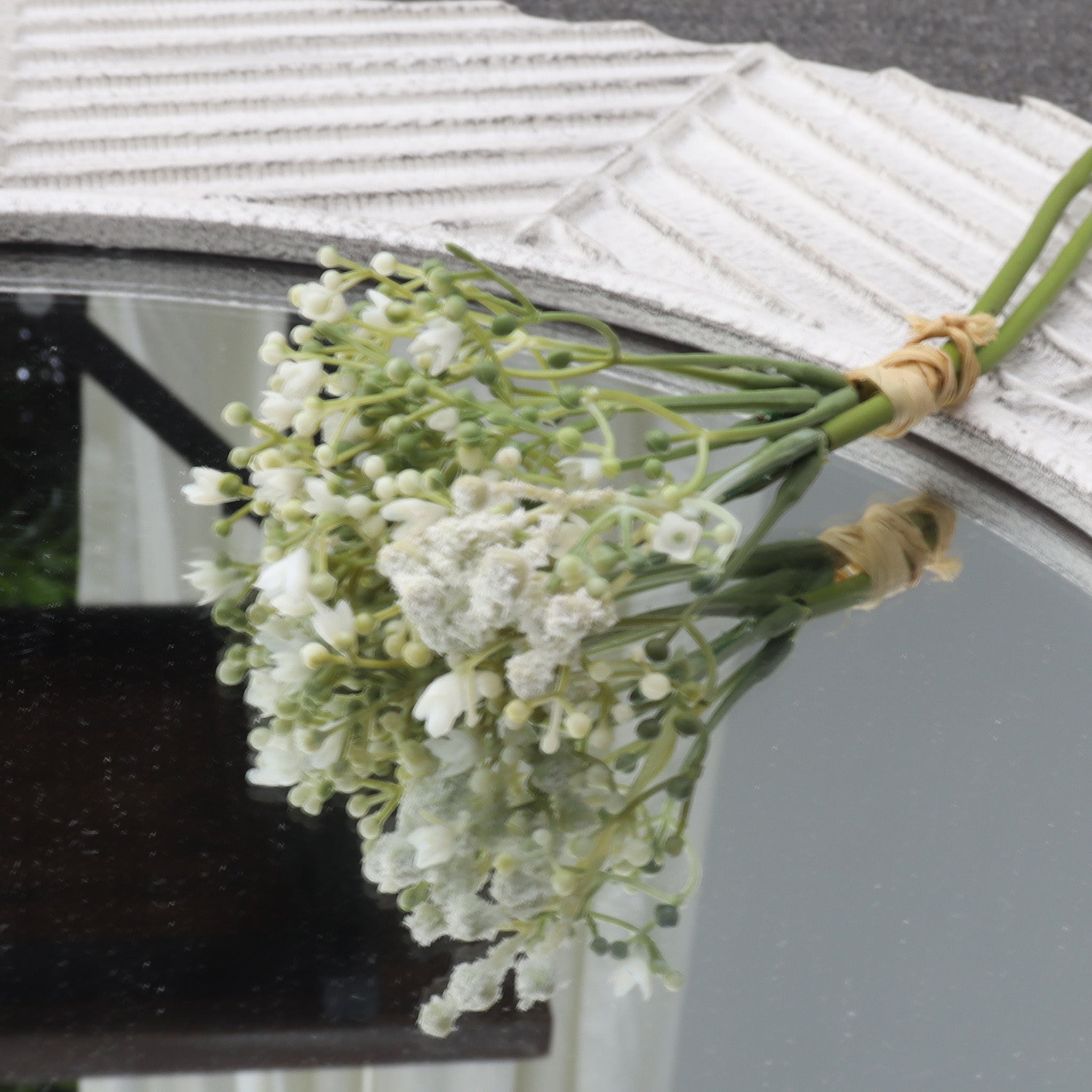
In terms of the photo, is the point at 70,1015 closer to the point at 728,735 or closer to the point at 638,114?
the point at 728,735

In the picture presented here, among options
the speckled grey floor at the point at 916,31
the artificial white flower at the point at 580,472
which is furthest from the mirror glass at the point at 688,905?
the speckled grey floor at the point at 916,31

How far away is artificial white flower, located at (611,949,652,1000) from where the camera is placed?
39cm

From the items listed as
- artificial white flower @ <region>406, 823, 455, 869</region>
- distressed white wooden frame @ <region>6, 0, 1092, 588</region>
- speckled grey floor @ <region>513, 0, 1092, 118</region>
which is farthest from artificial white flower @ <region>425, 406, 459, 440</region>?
speckled grey floor @ <region>513, 0, 1092, 118</region>

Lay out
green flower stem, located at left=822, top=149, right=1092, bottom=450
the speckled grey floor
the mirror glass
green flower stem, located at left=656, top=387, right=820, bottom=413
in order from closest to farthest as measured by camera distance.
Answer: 1. the mirror glass
2. green flower stem, located at left=656, top=387, right=820, bottom=413
3. green flower stem, located at left=822, top=149, right=1092, bottom=450
4. the speckled grey floor

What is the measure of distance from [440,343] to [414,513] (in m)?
0.06

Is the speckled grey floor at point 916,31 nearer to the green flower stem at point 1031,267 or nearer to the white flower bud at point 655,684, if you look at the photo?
the green flower stem at point 1031,267

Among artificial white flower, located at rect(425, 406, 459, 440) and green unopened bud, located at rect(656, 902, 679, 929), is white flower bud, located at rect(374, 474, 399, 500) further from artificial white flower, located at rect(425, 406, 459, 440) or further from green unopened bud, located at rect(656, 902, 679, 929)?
green unopened bud, located at rect(656, 902, 679, 929)

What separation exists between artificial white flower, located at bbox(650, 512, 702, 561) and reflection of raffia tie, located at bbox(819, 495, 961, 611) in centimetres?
15

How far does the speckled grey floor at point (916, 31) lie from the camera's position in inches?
55.1

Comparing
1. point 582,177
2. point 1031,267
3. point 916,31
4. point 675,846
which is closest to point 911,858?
point 675,846

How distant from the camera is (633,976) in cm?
39

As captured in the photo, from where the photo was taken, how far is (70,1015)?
38 cm

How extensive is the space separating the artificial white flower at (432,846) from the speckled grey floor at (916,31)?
1.19m

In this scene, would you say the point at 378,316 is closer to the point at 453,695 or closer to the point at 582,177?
the point at 453,695
